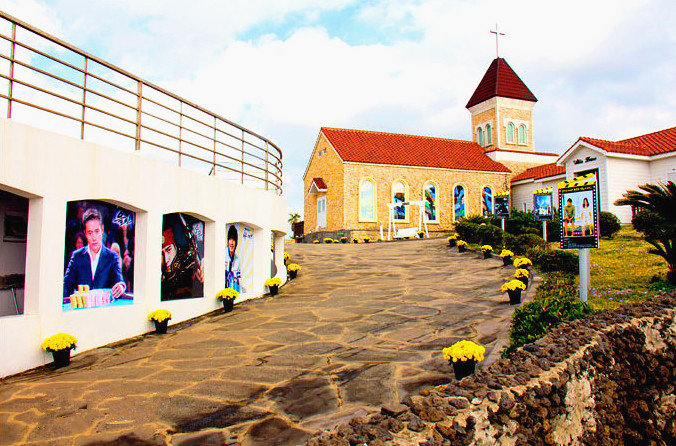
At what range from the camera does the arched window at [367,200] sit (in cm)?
3131

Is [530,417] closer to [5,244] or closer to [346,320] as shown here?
[346,320]

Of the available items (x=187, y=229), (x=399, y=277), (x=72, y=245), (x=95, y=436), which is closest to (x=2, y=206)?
(x=72, y=245)

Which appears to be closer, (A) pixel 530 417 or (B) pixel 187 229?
(A) pixel 530 417

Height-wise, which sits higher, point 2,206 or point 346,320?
point 2,206

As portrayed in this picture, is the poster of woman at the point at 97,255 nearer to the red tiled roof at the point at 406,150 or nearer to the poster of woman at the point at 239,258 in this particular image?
the poster of woman at the point at 239,258

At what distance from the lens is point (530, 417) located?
371 cm

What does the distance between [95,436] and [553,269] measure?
12.1m

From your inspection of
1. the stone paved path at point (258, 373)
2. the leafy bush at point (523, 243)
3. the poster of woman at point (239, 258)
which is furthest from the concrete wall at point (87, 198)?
the leafy bush at point (523, 243)

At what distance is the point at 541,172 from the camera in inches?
1342

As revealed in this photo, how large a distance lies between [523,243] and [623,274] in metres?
4.96

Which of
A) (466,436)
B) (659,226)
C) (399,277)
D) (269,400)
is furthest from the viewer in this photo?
(399,277)

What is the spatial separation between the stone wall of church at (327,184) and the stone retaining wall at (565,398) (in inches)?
978

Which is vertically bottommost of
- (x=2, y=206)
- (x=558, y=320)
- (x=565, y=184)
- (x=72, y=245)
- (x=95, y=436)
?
(x=95, y=436)

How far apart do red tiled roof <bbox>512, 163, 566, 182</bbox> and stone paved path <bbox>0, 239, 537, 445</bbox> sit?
24.2 m
